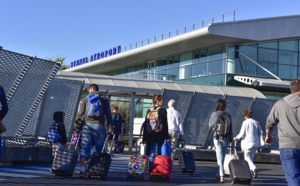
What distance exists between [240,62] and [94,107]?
2148cm

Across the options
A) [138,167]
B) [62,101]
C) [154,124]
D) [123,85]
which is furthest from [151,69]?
[138,167]

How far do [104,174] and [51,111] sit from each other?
228 inches

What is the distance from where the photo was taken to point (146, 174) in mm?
11742

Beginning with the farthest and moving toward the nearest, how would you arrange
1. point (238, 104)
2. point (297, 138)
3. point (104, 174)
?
1. point (238, 104)
2. point (104, 174)
3. point (297, 138)

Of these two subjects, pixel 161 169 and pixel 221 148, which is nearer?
pixel 161 169

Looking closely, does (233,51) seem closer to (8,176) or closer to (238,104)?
(238,104)

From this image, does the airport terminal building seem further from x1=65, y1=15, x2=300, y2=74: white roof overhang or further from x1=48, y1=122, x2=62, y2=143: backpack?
x1=48, y1=122, x2=62, y2=143: backpack

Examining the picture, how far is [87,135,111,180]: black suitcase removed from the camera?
419 inches

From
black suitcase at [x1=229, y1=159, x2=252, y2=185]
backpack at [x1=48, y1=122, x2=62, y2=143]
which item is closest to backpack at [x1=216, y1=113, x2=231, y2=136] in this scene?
black suitcase at [x1=229, y1=159, x2=252, y2=185]

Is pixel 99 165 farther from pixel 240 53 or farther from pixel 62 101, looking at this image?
pixel 240 53

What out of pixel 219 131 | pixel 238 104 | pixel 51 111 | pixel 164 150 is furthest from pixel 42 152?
pixel 238 104

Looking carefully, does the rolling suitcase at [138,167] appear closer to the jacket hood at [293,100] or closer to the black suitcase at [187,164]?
the black suitcase at [187,164]

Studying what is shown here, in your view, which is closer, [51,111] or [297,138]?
[297,138]

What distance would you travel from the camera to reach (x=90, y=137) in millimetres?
10766
